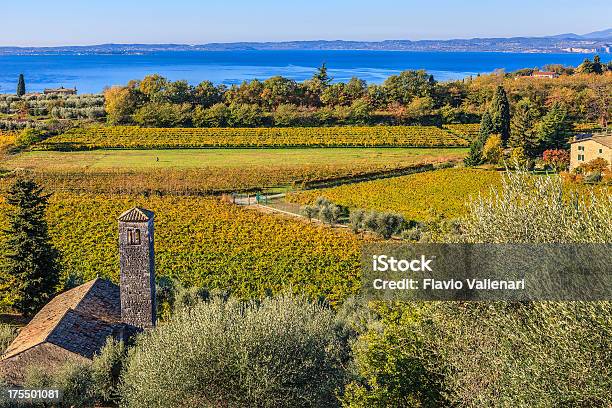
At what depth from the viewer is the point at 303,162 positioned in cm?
5644

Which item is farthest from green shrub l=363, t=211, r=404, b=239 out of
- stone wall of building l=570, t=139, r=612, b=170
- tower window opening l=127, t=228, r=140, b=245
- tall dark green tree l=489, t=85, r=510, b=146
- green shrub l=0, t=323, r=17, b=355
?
tall dark green tree l=489, t=85, r=510, b=146

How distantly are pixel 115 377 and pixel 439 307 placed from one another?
7.60 meters

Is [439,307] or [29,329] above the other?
[439,307]

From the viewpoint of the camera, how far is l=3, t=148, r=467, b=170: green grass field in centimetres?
5481

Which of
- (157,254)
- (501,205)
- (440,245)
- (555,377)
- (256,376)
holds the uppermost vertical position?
(501,205)

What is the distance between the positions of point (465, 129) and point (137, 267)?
60142mm

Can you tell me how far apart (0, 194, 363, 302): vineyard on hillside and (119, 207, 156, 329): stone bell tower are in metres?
7.37

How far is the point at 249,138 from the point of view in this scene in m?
67.3

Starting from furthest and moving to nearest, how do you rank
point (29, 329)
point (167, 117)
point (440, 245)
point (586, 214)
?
point (167, 117)
point (29, 329)
point (440, 245)
point (586, 214)

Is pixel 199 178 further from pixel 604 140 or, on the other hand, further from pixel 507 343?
pixel 507 343

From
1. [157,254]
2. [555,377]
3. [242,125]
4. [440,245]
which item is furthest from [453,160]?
[555,377]

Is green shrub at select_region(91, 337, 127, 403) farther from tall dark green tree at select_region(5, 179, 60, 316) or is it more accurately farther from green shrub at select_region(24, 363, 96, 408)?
tall dark green tree at select_region(5, 179, 60, 316)

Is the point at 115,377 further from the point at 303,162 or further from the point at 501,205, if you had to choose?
the point at 303,162

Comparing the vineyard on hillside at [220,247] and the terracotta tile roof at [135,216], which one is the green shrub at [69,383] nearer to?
the terracotta tile roof at [135,216]
